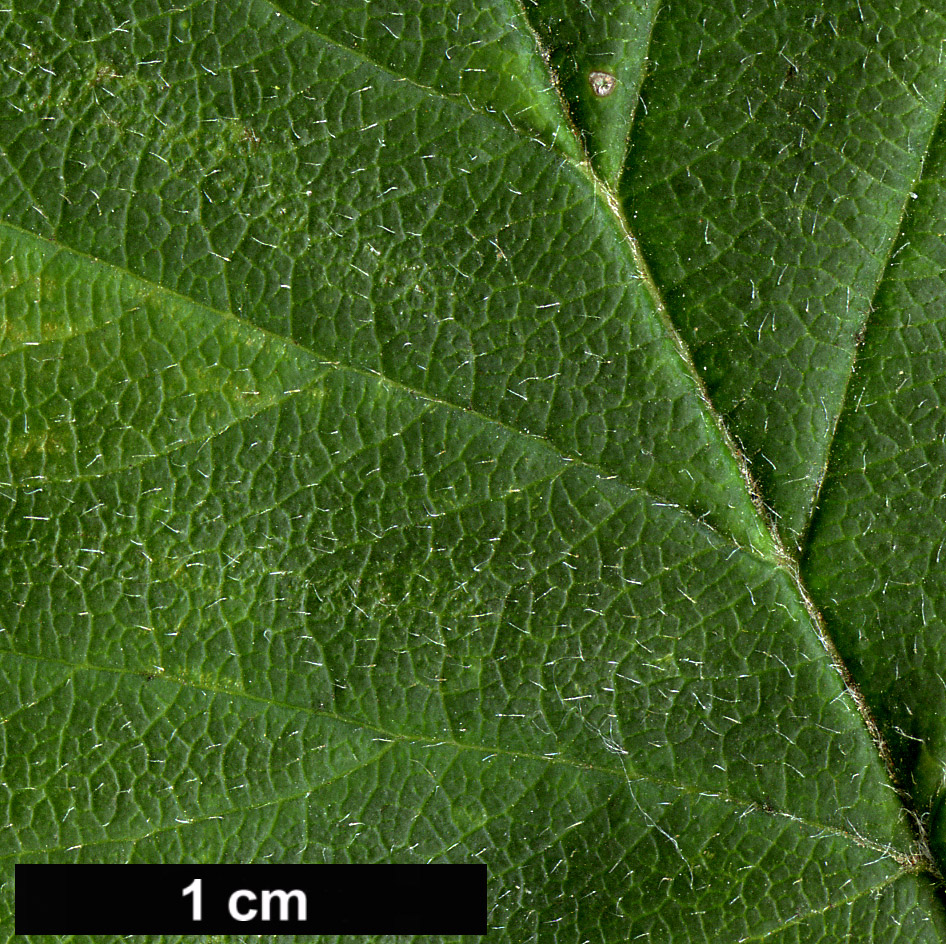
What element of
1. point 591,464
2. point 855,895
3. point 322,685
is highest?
point 591,464

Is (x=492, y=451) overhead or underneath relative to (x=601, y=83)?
underneath

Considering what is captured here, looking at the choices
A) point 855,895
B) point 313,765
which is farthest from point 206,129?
point 855,895

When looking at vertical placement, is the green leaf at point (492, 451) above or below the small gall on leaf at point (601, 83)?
below

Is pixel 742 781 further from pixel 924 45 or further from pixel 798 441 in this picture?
pixel 924 45

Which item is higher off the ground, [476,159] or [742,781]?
[476,159]

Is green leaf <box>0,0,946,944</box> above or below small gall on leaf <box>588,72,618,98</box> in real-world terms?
below
